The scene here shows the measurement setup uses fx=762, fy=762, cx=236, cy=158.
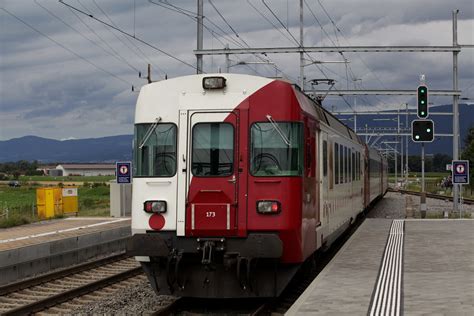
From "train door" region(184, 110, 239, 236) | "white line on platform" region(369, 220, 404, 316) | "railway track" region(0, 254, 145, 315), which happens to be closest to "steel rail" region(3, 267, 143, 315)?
"railway track" region(0, 254, 145, 315)

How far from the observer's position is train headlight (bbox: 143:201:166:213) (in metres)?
10.4

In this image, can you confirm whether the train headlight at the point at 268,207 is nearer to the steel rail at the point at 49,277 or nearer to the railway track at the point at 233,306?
the railway track at the point at 233,306

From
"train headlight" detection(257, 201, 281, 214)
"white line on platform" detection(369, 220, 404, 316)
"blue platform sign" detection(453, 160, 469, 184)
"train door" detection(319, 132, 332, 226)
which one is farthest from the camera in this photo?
"blue platform sign" detection(453, 160, 469, 184)

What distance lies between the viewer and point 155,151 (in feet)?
34.9

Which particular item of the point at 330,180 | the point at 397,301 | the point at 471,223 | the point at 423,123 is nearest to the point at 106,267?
the point at 330,180

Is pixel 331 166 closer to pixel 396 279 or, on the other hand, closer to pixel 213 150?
pixel 396 279

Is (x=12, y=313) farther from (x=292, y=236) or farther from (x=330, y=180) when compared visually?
(x=330, y=180)

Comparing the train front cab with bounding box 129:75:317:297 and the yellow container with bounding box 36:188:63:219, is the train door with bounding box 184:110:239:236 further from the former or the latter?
the yellow container with bounding box 36:188:63:219

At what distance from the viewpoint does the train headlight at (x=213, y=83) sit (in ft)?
34.6

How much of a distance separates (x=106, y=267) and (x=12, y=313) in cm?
620

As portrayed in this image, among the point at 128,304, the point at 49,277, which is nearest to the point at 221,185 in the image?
the point at 128,304

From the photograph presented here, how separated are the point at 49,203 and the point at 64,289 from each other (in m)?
17.8

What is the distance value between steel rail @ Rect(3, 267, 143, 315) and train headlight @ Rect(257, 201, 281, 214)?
365 cm

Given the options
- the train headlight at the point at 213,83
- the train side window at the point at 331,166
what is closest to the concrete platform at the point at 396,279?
the train side window at the point at 331,166
